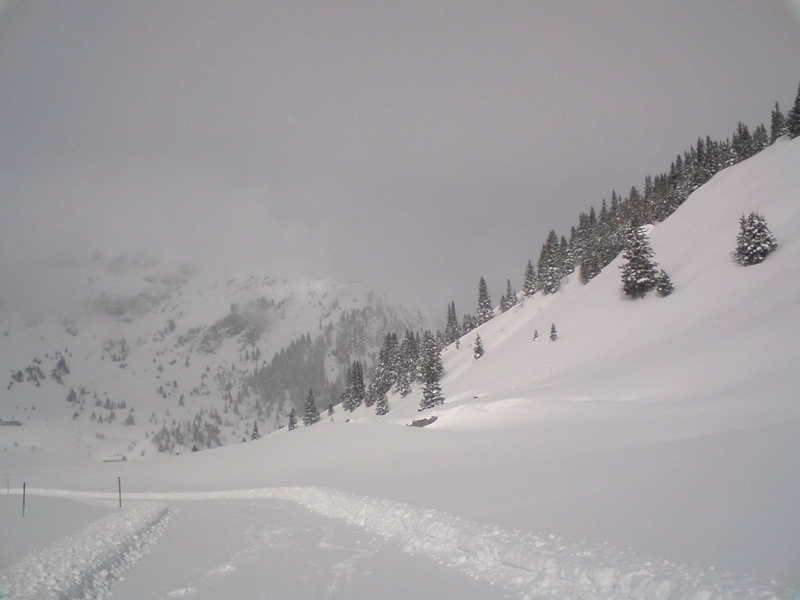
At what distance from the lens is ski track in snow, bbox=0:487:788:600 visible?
649 cm

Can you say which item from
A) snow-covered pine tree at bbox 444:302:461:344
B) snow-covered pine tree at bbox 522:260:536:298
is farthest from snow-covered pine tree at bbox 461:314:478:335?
snow-covered pine tree at bbox 522:260:536:298

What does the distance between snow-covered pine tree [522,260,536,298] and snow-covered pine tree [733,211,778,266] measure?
53.7 meters

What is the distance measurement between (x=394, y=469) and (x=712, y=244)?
42.5 metres

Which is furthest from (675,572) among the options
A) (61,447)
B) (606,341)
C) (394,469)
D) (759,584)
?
(61,447)

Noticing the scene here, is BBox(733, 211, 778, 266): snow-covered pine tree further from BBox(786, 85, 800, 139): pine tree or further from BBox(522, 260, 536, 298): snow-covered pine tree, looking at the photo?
BBox(522, 260, 536, 298): snow-covered pine tree

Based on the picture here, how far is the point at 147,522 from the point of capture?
1819 centimetres

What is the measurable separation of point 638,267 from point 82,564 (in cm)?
4905

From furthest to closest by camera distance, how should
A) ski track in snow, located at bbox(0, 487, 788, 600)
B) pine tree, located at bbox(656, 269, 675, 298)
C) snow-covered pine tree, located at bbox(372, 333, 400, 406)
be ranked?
snow-covered pine tree, located at bbox(372, 333, 400, 406) < pine tree, located at bbox(656, 269, 675, 298) < ski track in snow, located at bbox(0, 487, 788, 600)

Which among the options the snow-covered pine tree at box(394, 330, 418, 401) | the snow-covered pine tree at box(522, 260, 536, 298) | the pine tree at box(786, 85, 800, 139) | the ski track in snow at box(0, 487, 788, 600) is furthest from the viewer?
the snow-covered pine tree at box(522, 260, 536, 298)

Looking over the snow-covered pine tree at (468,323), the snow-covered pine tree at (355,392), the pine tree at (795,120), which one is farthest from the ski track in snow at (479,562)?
the snow-covered pine tree at (468,323)

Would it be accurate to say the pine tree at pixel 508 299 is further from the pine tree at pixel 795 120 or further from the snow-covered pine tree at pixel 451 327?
the pine tree at pixel 795 120

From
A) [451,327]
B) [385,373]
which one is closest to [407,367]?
[385,373]

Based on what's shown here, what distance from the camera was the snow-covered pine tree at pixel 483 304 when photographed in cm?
10194

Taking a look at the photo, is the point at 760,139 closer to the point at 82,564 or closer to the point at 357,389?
the point at 357,389
